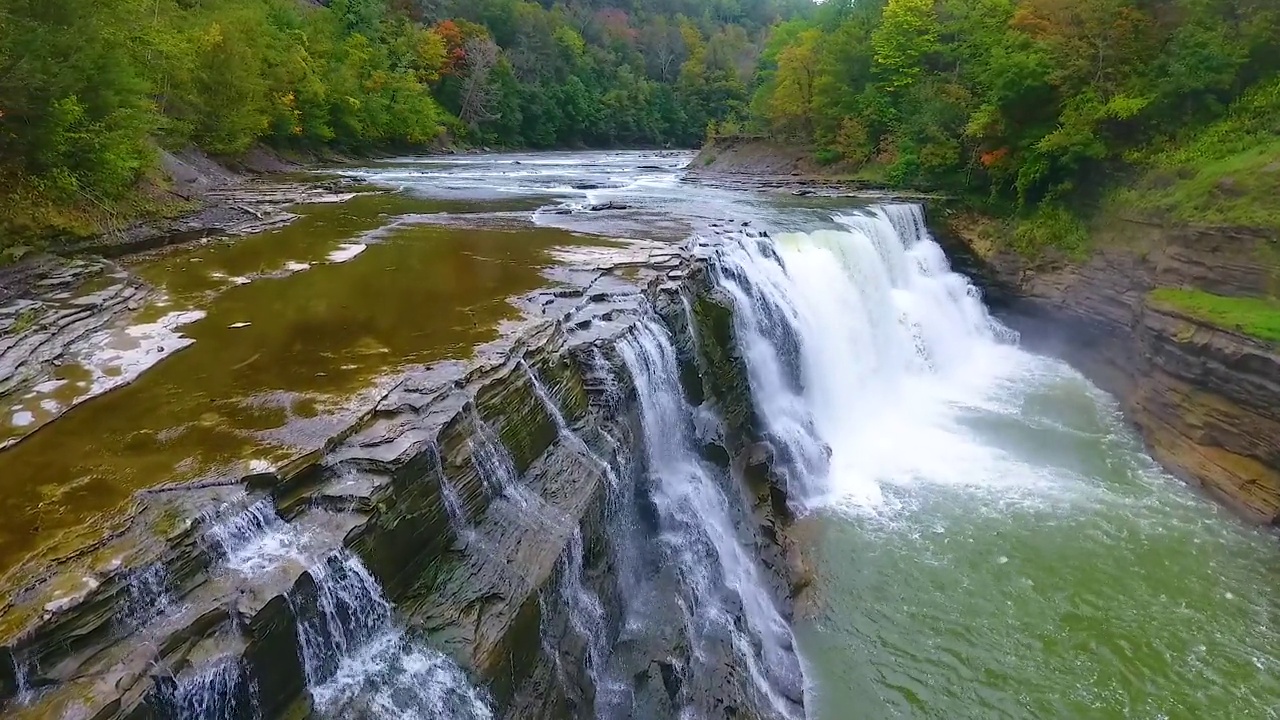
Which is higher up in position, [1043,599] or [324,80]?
[324,80]

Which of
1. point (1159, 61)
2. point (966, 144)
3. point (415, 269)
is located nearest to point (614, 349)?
point (415, 269)

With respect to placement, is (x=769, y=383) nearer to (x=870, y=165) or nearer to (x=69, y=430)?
(x=69, y=430)

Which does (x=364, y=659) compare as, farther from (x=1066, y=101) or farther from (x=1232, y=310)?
(x=1066, y=101)

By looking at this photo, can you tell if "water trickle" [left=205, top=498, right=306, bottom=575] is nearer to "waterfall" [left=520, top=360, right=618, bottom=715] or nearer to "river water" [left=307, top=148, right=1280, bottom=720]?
"waterfall" [left=520, top=360, right=618, bottom=715]

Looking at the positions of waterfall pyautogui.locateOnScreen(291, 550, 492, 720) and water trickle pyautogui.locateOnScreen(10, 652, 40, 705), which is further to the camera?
waterfall pyautogui.locateOnScreen(291, 550, 492, 720)

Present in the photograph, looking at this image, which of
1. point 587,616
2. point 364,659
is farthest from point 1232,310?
point 364,659

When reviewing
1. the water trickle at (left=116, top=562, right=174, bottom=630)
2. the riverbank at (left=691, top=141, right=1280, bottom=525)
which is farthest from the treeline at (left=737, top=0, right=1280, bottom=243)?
the water trickle at (left=116, top=562, right=174, bottom=630)

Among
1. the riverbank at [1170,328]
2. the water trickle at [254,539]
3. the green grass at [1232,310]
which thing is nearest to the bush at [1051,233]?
the riverbank at [1170,328]
